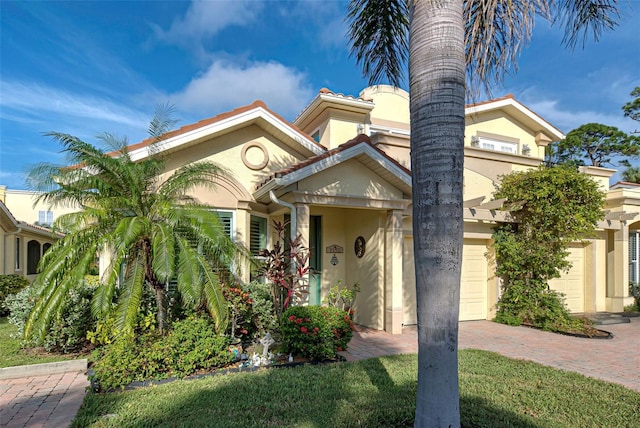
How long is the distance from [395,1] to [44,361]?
371 inches

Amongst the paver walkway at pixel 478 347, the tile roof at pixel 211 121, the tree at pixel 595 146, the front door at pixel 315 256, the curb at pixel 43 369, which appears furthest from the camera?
the tree at pixel 595 146

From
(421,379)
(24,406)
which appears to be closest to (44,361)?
(24,406)

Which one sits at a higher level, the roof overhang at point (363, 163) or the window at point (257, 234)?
the roof overhang at point (363, 163)

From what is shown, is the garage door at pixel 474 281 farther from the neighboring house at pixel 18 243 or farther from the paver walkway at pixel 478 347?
the neighboring house at pixel 18 243

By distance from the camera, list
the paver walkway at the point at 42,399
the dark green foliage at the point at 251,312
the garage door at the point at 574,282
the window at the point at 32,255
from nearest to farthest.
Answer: the paver walkway at the point at 42,399 < the dark green foliage at the point at 251,312 < the garage door at the point at 574,282 < the window at the point at 32,255

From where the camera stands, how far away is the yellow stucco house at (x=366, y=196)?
9461 millimetres

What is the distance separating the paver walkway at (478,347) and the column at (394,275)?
41cm

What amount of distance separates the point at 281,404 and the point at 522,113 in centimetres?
1552

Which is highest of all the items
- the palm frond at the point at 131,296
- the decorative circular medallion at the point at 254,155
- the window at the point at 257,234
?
the decorative circular medallion at the point at 254,155

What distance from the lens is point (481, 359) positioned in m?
7.66

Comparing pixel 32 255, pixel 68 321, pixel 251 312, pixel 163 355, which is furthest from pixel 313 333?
pixel 32 255

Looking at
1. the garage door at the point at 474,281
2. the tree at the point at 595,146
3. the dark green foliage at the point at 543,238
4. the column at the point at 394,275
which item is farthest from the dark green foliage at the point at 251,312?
the tree at the point at 595,146

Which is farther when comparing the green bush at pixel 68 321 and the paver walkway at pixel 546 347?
the green bush at pixel 68 321

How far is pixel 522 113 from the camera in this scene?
15617 mm
